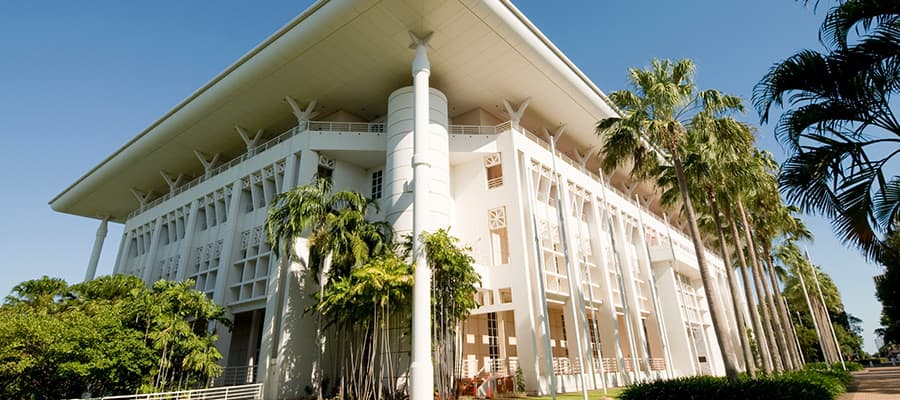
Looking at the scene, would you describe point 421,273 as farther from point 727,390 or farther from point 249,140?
point 249,140

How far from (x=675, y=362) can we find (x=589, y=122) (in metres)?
16.5

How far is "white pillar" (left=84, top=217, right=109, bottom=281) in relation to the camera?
39.6 meters

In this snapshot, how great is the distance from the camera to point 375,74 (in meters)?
23.9

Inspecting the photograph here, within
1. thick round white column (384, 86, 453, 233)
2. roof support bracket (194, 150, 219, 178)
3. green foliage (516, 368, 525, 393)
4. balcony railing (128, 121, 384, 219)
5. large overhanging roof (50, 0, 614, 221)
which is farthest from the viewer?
roof support bracket (194, 150, 219, 178)

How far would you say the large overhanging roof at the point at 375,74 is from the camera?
66.8ft

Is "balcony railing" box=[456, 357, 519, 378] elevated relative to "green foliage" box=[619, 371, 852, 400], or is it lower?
elevated

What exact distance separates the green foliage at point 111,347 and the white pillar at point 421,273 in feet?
28.5

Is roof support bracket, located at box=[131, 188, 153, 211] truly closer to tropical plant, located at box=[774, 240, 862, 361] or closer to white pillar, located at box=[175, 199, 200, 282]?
white pillar, located at box=[175, 199, 200, 282]

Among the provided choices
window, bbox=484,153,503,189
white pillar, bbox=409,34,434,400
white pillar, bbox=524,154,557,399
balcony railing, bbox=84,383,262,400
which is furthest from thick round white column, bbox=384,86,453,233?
balcony railing, bbox=84,383,262,400

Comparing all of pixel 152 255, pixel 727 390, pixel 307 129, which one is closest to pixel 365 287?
pixel 727 390

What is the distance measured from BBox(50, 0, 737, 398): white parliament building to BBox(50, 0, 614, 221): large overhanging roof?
0.10 meters

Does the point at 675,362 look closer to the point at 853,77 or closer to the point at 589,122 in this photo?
the point at 589,122

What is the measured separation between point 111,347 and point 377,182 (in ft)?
47.4

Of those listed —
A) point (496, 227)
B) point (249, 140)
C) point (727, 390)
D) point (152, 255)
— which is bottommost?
point (727, 390)
